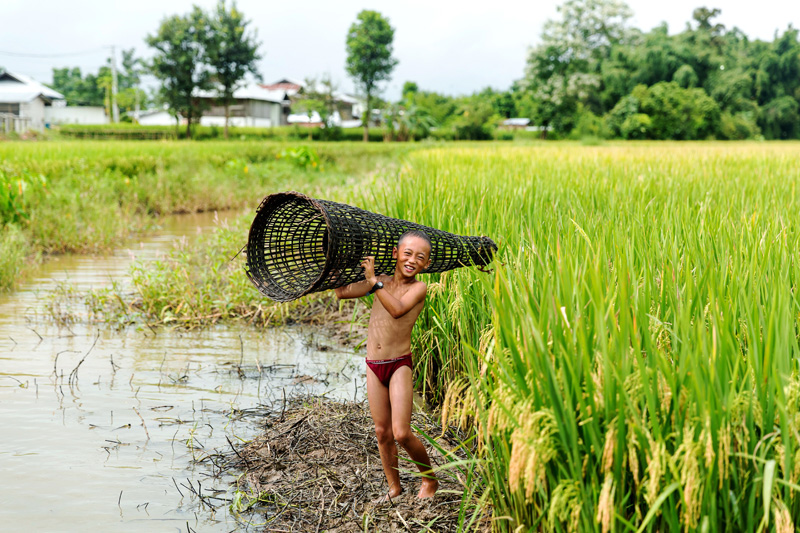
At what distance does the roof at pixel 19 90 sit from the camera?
51500mm

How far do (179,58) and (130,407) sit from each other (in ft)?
142

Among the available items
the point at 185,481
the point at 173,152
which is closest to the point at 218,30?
the point at 173,152

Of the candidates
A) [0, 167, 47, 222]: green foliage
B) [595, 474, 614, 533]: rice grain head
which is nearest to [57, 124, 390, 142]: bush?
[0, 167, 47, 222]: green foliage

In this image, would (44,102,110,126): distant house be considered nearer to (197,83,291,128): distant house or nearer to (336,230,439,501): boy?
(197,83,291,128): distant house

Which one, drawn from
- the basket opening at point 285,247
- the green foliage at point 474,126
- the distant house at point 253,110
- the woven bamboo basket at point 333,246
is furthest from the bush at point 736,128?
the basket opening at point 285,247

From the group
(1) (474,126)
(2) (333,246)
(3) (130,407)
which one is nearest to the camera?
(2) (333,246)

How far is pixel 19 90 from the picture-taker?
55.0 metres

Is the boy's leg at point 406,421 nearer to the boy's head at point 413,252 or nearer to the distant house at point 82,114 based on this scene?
the boy's head at point 413,252

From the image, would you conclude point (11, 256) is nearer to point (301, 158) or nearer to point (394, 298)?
point (394, 298)

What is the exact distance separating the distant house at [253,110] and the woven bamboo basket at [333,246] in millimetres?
52642

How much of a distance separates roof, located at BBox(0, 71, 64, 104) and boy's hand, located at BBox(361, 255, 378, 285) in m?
57.0

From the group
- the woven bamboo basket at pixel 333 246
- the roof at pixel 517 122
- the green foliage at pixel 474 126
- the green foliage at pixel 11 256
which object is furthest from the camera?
the roof at pixel 517 122

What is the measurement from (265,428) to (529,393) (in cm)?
214

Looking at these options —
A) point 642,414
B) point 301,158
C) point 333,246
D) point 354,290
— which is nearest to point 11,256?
point 354,290
